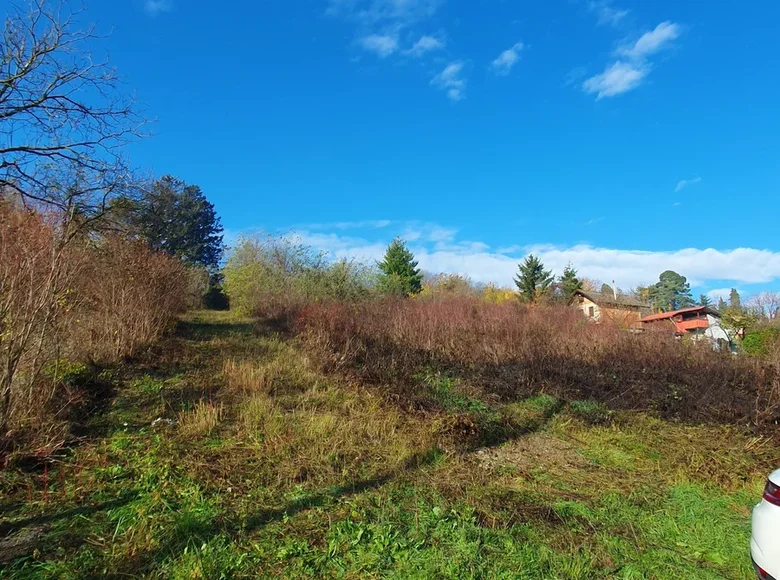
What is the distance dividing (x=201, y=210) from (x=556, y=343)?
36321mm

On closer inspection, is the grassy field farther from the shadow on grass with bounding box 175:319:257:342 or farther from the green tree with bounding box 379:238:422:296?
the green tree with bounding box 379:238:422:296

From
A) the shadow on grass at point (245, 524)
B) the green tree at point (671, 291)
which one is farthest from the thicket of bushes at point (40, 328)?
the green tree at point (671, 291)

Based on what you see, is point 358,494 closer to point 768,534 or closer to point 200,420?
point 200,420

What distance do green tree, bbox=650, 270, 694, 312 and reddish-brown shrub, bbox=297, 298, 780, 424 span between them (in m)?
54.1

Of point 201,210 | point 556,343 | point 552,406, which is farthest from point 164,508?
point 201,210

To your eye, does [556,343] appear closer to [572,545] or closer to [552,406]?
[552,406]

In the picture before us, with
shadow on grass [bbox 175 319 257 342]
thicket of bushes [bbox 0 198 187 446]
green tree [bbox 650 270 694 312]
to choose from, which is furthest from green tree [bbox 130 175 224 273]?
green tree [bbox 650 270 694 312]

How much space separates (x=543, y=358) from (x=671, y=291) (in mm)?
63582

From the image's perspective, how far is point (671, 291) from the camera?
61688 mm

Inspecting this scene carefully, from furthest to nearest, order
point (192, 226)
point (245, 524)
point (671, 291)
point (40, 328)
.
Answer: point (671, 291) < point (192, 226) < point (40, 328) < point (245, 524)

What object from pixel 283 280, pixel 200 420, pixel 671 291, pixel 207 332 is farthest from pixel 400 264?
pixel 671 291

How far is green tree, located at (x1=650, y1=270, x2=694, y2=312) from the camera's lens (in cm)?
5841

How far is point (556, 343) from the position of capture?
11656 millimetres

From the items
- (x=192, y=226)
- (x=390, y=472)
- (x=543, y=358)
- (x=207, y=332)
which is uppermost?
(x=192, y=226)
